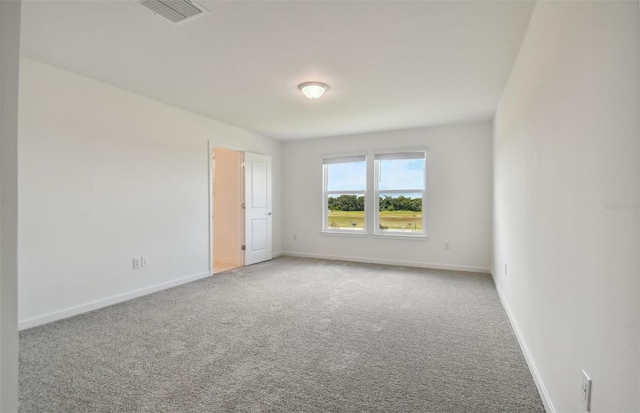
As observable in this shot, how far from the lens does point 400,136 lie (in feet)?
18.3

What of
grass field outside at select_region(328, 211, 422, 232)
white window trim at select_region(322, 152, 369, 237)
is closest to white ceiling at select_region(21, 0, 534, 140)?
white window trim at select_region(322, 152, 369, 237)

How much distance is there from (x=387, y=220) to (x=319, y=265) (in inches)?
58.3

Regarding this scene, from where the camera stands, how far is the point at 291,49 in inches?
104

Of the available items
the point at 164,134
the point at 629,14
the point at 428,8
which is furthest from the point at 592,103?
the point at 164,134

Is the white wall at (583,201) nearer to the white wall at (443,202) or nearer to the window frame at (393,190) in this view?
the white wall at (443,202)

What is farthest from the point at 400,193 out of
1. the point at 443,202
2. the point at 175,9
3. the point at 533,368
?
the point at 175,9

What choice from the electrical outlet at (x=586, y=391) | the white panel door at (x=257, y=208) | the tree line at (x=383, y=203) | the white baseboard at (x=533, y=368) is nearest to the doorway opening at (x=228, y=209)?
the white panel door at (x=257, y=208)

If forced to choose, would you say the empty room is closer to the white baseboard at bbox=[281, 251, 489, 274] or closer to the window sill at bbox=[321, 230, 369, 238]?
the white baseboard at bbox=[281, 251, 489, 274]

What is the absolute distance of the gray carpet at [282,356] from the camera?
5.85 feet

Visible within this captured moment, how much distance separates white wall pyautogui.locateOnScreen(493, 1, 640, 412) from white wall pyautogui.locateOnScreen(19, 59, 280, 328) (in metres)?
3.92

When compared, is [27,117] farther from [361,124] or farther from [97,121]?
[361,124]

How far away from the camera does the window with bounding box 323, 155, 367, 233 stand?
5.96 m

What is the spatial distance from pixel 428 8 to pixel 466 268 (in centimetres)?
416

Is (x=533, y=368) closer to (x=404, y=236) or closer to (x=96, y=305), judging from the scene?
(x=404, y=236)
